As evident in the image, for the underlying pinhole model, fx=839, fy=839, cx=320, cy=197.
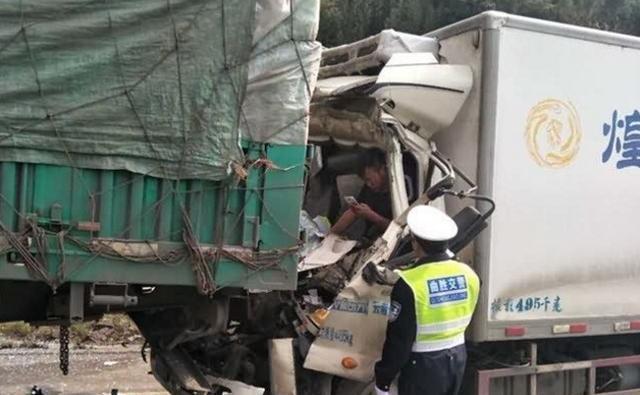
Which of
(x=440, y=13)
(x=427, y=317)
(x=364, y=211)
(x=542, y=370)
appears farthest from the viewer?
(x=440, y=13)

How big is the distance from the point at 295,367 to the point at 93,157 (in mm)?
1831

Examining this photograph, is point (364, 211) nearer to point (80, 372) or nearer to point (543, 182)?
point (543, 182)

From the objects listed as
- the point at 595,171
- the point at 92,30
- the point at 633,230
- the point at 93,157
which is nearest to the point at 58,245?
the point at 93,157

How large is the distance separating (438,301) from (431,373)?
359mm

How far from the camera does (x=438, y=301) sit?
4172 millimetres

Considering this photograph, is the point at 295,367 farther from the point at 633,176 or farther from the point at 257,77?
the point at 633,176

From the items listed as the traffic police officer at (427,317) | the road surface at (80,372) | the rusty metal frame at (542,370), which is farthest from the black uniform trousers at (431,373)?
the road surface at (80,372)

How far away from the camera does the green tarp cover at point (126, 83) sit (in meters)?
3.71

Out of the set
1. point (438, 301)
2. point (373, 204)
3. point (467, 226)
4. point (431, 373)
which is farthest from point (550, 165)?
point (431, 373)

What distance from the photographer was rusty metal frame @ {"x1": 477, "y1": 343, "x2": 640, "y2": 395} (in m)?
5.46

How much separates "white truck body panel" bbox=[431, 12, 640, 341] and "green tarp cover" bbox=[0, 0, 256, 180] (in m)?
1.89

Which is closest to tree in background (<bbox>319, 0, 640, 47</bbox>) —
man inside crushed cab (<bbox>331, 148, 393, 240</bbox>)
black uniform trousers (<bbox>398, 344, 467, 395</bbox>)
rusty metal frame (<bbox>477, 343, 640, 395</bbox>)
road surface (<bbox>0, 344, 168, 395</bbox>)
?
road surface (<bbox>0, 344, 168, 395</bbox>)

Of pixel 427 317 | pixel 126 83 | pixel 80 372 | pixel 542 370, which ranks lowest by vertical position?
pixel 80 372

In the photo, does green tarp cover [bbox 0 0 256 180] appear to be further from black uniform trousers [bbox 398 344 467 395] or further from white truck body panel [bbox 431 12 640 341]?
white truck body panel [bbox 431 12 640 341]
